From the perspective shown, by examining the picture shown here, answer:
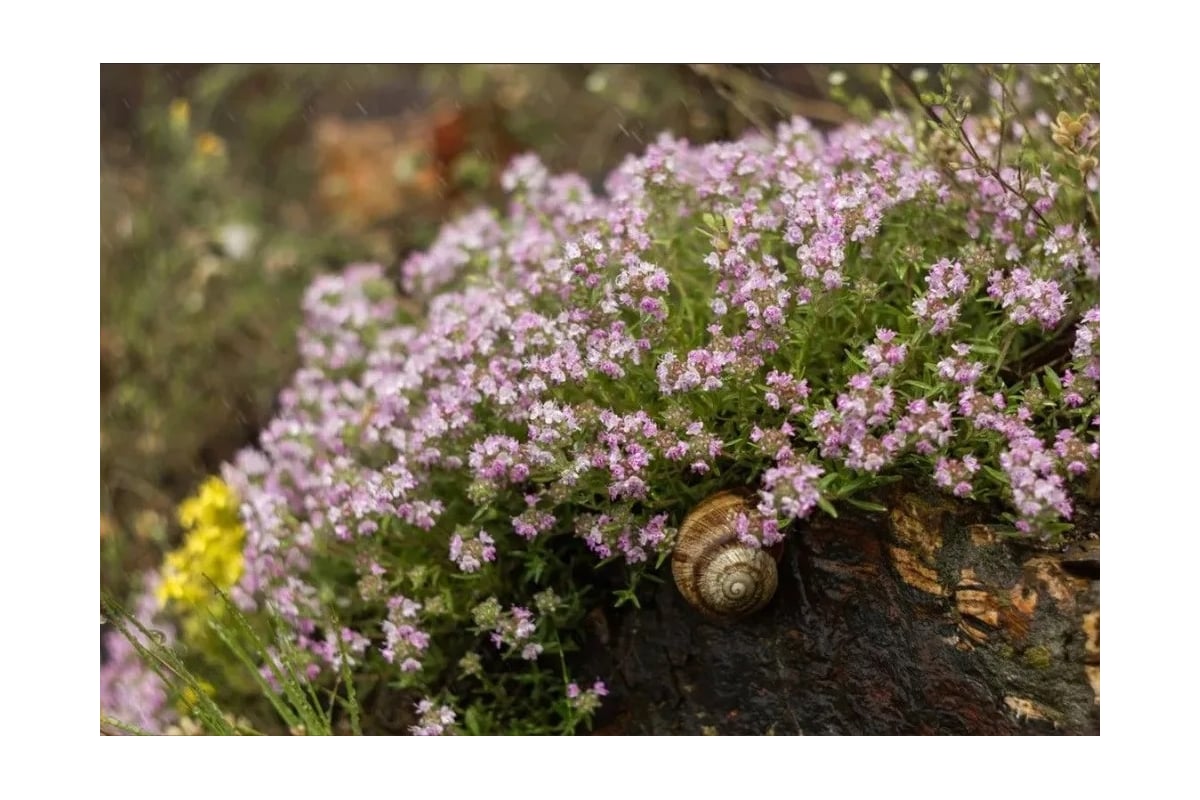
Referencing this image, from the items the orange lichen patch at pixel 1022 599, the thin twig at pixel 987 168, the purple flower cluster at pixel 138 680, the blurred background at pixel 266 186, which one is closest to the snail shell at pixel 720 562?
the orange lichen patch at pixel 1022 599

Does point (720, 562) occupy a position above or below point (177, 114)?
below

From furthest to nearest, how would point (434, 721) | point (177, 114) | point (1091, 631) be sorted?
point (177, 114) < point (434, 721) < point (1091, 631)

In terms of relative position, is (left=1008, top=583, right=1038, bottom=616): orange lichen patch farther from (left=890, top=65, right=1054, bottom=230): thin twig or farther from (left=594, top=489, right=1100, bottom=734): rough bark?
(left=890, top=65, right=1054, bottom=230): thin twig

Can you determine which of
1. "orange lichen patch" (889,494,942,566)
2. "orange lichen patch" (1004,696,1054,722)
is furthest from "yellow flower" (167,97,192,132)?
"orange lichen patch" (1004,696,1054,722)

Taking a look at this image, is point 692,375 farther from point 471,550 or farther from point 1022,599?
point 1022,599

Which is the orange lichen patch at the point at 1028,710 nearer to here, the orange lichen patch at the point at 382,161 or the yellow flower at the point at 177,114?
the orange lichen patch at the point at 382,161

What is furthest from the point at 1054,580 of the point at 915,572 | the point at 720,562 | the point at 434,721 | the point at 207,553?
the point at 207,553
